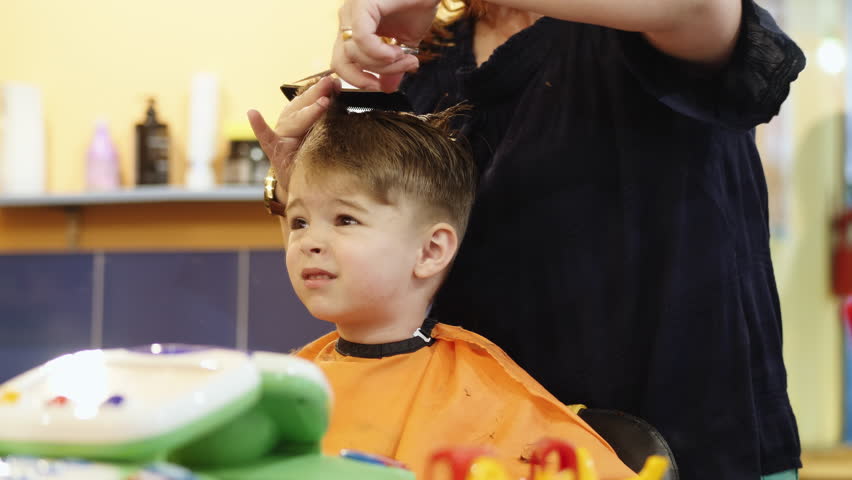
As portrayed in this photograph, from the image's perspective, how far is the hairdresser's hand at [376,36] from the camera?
1071 mm

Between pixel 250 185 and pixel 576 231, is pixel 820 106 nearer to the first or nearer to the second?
pixel 250 185

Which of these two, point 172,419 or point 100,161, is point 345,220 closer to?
point 172,419

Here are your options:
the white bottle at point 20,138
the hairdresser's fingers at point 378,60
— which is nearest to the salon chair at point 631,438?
the hairdresser's fingers at point 378,60

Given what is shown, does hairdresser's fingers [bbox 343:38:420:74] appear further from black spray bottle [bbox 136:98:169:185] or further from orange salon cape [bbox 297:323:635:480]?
black spray bottle [bbox 136:98:169:185]

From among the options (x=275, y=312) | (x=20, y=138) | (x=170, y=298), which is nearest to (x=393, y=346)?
(x=275, y=312)

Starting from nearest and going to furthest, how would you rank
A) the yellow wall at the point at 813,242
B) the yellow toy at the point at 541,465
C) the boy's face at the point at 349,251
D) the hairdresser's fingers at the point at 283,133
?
the yellow toy at the point at 541,465
the boy's face at the point at 349,251
the hairdresser's fingers at the point at 283,133
the yellow wall at the point at 813,242

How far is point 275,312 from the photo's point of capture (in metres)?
3.19

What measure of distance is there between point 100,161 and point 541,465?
2933 millimetres

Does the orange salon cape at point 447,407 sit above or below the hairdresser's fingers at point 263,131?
below

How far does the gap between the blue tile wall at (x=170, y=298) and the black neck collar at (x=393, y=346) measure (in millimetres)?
1973

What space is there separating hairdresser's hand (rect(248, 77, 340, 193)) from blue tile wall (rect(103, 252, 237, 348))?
190cm

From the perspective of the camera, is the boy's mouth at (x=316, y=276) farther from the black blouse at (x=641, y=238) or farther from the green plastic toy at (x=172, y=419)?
the green plastic toy at (x=172, y=419)

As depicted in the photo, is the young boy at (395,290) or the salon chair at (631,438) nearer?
the salon chair at (631,438)

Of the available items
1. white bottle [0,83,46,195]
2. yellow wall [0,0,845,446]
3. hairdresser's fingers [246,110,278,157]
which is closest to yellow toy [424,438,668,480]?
hairdresser's fingers [246,110,278,157]
